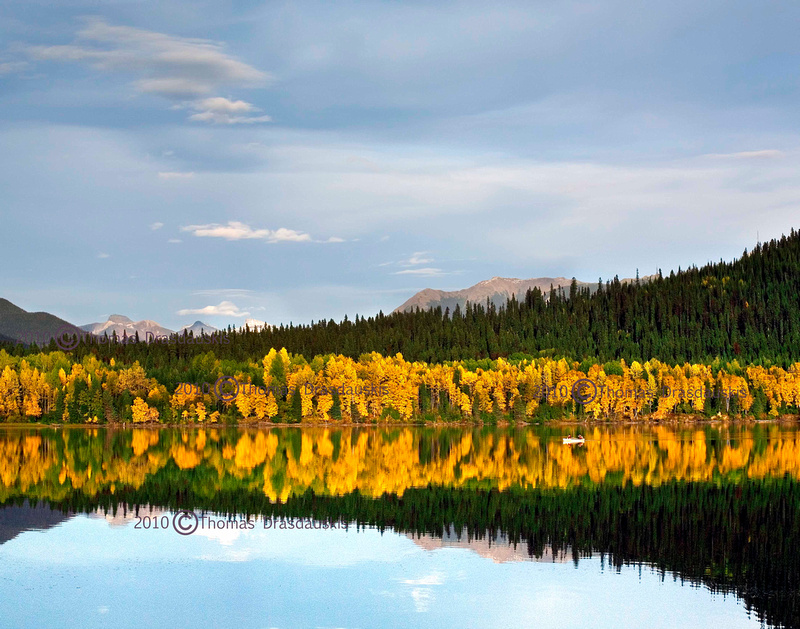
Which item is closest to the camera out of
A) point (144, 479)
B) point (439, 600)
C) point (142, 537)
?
point (439, 600)

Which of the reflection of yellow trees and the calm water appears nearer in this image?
the calm water

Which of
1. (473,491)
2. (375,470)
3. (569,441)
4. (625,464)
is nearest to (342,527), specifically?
(473,491)

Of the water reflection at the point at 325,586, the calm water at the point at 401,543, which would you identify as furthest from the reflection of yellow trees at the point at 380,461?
the water reflection at the point at 325,586

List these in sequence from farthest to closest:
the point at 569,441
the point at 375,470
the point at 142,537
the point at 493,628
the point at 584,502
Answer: the point at 569,441
the point at 375,470
the point at 584,502
the point at 142,537
the point at 493,628

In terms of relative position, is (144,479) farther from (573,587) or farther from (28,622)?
(573,587)

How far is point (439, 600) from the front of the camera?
45219 millimetres

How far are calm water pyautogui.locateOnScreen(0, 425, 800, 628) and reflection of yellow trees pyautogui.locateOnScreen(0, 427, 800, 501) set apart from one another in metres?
0.64

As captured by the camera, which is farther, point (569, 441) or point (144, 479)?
point (569, 441)

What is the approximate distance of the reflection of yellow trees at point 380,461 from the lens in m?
87.4

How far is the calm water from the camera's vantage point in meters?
43.5

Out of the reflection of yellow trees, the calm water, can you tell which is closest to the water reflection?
the calm water

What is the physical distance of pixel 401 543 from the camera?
58531 mm

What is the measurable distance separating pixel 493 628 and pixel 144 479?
58.6 meters

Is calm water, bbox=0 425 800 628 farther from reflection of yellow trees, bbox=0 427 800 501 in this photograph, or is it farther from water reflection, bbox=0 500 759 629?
reflection of yellow trees, bbox=0 427 800 501
